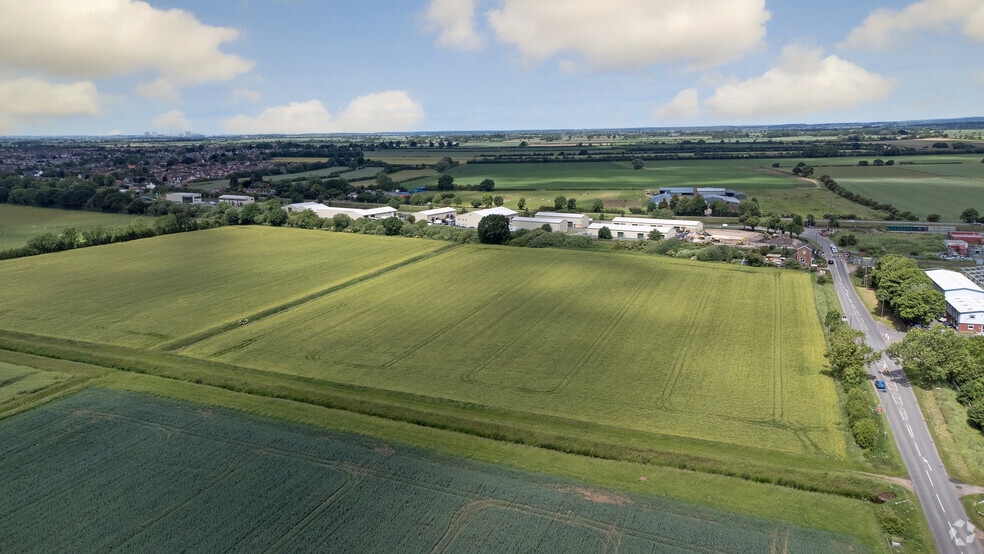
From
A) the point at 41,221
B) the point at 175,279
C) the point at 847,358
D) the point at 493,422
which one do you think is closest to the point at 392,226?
the point at 175,279

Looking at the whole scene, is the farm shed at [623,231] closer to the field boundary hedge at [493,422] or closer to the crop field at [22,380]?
the field boundary hedge at [493,422]

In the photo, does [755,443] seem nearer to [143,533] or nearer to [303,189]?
[143,533]

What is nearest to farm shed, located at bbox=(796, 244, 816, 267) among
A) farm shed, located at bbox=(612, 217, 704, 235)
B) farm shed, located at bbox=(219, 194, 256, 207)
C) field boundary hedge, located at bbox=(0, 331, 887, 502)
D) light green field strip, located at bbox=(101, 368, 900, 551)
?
farm shed, located at bbox=(612, 217, 704, 235)

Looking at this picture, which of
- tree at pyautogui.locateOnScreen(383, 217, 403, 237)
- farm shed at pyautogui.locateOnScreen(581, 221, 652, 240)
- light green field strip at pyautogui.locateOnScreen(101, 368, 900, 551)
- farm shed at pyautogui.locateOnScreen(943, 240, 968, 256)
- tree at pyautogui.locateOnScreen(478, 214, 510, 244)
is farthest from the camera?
tree at pyautogui.locateOnScreen(383, 217, 403, 237)

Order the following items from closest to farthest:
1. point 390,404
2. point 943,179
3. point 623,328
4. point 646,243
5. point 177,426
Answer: point 177,426 → point 390,404 → point 623,328 → point 646,243 → point 943,179

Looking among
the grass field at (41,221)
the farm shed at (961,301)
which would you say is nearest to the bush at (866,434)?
the farm shed at (961,301)

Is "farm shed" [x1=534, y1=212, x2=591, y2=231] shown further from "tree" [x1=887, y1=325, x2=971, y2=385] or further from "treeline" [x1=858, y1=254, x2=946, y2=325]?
"tree" [x1=887, y1=325, x2=971, y2=385]

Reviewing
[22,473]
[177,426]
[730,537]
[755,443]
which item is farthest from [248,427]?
[755,443]
